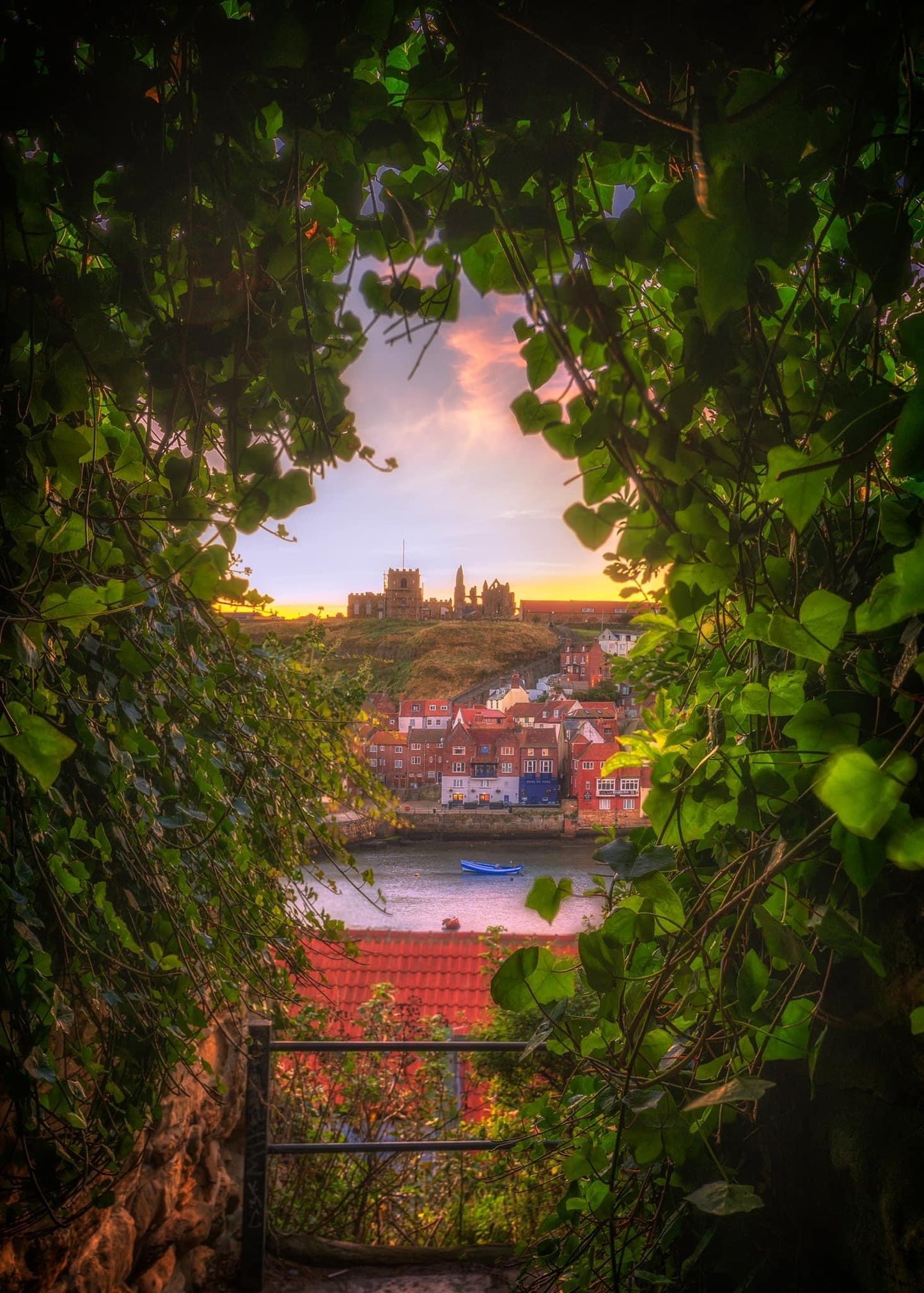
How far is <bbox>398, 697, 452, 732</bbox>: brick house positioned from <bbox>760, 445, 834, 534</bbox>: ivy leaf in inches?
100

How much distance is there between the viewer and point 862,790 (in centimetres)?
46

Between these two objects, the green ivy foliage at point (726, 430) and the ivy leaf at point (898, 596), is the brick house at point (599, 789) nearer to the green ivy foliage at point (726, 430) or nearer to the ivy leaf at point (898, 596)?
the green ivy foliage at point (726, 430)

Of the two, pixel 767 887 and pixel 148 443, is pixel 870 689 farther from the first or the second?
pixel 148 443

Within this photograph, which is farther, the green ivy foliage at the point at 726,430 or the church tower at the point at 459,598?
the church tower at the point at 459,598

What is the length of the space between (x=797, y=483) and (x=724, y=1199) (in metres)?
0.58

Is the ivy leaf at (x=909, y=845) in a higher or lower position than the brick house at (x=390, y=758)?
higher

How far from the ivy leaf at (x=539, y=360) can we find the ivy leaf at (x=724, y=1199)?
2.38 ft

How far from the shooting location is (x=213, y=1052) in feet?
7.40

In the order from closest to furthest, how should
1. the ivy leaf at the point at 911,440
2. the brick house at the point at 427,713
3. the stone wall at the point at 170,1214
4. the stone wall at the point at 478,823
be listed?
1. the ivy leaf at the point at 911,440
2. the stone wall at the point at 170,1214
3. the stone wall at the point at 478,823
4. the brick house at the point at 427,713

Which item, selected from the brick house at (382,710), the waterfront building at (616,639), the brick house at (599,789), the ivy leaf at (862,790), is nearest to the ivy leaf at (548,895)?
the ivy leaf at (862,790)

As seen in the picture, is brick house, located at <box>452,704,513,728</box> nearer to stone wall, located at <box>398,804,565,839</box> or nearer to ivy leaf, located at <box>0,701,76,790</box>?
stone wall, located at <box>398,804,565,839</box>

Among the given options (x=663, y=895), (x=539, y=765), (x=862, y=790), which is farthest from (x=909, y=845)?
(x=539, y=765)

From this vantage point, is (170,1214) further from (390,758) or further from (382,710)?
(382,710)

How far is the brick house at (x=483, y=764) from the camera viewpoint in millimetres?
2982
